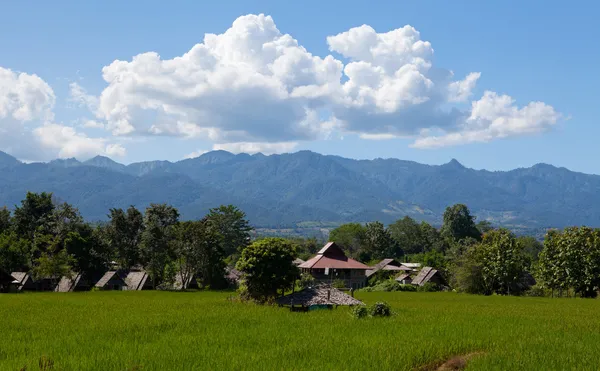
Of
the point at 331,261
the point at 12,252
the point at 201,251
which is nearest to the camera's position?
the point at 12,252

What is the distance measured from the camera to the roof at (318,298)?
40.0m

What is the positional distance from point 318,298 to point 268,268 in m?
5.45

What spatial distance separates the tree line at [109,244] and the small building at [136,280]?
1.37 metres

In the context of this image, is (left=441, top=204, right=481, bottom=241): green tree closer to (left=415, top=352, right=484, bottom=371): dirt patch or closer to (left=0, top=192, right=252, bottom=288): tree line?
(left=0, top=192, right=252, bottom=288): tree line

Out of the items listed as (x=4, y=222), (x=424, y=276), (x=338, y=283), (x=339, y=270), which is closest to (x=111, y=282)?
(x=4, y=222)

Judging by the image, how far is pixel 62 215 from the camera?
254ft

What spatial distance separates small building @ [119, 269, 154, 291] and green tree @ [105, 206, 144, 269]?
4117 mm

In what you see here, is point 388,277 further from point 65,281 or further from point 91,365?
point 91,365

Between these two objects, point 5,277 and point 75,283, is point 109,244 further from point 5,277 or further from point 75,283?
point 5,277

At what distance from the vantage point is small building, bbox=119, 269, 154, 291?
252ft

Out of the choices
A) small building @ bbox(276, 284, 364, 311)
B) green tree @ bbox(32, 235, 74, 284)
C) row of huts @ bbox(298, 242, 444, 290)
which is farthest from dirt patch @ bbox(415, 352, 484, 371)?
green tree @ bbox(32, 235, 74, 284)

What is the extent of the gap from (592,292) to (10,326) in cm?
6182

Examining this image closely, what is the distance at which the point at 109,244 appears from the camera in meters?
78.6

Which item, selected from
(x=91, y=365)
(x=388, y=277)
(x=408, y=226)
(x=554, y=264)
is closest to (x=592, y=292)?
(x=554, y=264)
